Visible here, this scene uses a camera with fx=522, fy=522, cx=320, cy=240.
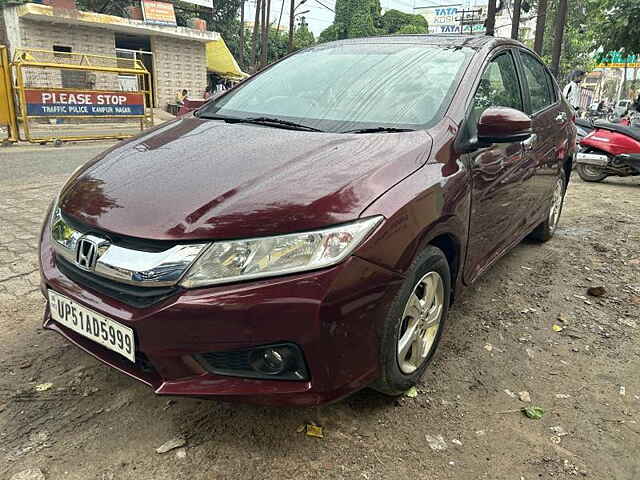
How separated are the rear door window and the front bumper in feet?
7.92

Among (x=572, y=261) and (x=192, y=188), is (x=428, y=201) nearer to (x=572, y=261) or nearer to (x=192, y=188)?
(x=192, y=188)

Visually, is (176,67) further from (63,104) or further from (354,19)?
(354,19)

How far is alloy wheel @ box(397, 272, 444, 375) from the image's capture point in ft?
7.16

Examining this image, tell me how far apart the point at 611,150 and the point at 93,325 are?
7915mm

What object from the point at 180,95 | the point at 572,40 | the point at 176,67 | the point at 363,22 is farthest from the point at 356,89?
the point at 363,22

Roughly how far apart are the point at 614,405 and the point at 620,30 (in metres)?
10.1

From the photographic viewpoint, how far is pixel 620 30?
10039 mm

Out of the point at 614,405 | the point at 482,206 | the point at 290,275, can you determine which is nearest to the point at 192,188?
the point at 290,275


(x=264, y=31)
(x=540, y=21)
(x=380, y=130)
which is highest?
(x=264, y=31)

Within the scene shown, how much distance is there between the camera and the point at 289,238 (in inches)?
68.0

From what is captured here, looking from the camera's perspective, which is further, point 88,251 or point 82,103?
point 82,103

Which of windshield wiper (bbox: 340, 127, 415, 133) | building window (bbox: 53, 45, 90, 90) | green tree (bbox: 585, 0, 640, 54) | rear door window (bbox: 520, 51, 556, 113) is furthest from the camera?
building window (bbox: 53, 45, 90, 90)

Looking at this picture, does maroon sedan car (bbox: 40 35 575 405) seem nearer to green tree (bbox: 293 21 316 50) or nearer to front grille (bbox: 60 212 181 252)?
front grille (bbox: 60 212 181 252)

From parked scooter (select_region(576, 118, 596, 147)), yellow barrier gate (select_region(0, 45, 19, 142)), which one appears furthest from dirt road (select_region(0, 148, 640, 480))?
yellow barrier gate (select_region(0, 45, 19, 142))
